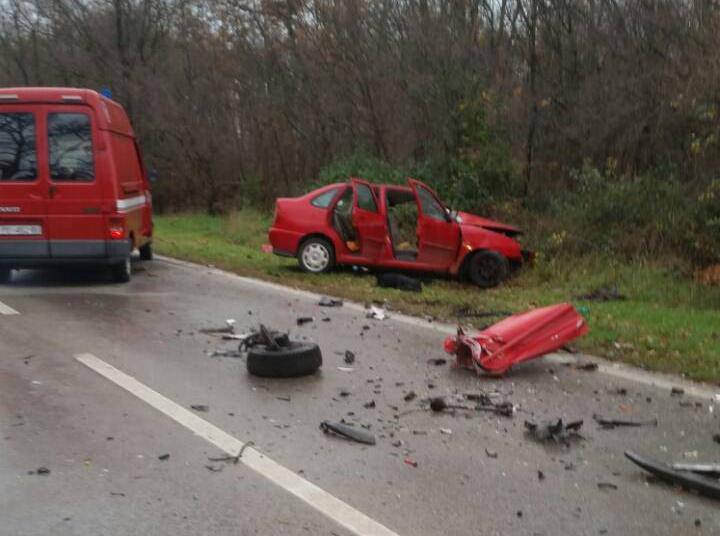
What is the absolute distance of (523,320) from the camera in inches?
320

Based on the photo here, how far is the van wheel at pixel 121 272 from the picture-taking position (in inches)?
519

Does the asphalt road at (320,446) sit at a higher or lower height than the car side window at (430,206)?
lower

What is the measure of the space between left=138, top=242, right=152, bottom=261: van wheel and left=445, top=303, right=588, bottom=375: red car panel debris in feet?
31.5

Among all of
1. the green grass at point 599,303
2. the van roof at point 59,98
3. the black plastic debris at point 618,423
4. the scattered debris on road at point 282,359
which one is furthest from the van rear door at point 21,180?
the black plastic debris at point 618,423

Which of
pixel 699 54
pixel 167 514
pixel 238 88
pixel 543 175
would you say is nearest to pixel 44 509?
pixel 167 514

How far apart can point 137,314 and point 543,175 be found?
10246 mm

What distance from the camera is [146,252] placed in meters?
16.6

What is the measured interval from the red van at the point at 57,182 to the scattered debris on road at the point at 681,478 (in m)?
8.74

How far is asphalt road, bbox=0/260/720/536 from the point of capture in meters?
4.70

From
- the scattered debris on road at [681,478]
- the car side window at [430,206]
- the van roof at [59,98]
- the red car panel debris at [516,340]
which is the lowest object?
the scattered debris on road at [681,478]

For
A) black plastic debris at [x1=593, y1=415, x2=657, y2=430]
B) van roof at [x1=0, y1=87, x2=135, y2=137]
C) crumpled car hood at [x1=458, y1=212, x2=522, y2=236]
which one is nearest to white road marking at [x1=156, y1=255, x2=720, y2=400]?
black plastic debris at [x1=593, y1=415, x2=657, y2=430]

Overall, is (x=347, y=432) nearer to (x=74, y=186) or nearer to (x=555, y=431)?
(x=555, y=431)

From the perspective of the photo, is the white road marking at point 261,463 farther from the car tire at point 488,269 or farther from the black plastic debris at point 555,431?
the car tire at point 488,269

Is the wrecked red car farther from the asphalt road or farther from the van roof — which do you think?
the asphalt road
